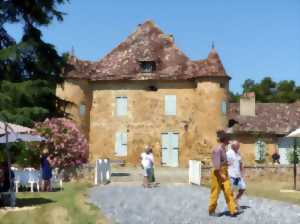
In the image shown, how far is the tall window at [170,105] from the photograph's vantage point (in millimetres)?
41469

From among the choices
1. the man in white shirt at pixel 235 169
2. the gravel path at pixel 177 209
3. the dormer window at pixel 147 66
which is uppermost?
the dormer window at pixel 147 66

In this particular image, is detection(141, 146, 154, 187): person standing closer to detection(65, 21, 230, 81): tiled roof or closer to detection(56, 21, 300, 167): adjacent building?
detection(56, 21, 300, 167): adjacent building

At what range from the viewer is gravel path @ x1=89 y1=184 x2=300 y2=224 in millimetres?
10977

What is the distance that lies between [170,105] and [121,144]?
14.8 ft

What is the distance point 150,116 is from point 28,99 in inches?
660

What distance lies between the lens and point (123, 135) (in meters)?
41.8

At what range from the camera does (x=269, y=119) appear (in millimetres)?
43750

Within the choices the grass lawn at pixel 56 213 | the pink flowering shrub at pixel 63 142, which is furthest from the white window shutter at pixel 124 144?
the grass lawn at pixel 56 213

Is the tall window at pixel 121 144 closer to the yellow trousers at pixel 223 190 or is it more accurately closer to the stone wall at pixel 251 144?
the stone wall at pixel 251 144

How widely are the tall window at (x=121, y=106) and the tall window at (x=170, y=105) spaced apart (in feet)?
9.83

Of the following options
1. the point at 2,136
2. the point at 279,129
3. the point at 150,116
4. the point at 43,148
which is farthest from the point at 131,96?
the point at 2,136

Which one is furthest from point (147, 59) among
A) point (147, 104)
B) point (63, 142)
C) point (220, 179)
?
point (220, 179)

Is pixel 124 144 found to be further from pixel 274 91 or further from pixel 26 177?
pixel 274 91

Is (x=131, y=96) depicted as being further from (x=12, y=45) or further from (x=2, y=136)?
(x=2, y=136)
